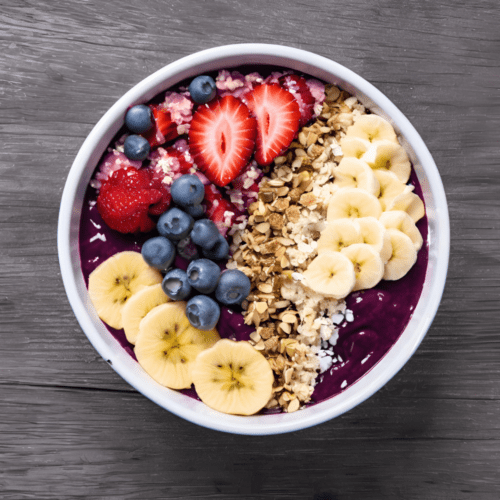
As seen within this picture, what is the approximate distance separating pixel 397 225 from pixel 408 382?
493 mm

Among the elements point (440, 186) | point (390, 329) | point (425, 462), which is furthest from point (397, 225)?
point (425, 462)

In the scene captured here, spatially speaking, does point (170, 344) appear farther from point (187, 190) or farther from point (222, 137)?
point (222, 137)

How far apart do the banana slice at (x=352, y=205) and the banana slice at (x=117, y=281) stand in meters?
0.45

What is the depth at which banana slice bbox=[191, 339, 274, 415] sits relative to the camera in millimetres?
1035

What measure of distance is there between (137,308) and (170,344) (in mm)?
119

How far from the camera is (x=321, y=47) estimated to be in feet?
3.85

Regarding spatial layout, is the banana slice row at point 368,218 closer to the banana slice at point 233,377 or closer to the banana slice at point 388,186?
the banana slice at point 388,186

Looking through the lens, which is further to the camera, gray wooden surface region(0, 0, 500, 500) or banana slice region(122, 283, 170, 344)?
gray wooden surface region(0, 0, 500, 500)

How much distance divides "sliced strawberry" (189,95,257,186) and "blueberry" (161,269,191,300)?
0.24 meters

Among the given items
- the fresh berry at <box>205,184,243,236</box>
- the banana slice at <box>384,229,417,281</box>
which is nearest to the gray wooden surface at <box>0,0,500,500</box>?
the banana slice at <box>384,229,417,281</box>

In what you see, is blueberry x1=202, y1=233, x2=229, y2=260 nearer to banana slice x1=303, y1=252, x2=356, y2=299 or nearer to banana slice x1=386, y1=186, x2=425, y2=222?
banana slice x1=303, y1=252, x2=356, y2=299

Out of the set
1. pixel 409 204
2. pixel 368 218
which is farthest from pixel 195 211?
pixel 409 204

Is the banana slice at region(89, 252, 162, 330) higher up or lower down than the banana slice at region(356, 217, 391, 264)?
lower down

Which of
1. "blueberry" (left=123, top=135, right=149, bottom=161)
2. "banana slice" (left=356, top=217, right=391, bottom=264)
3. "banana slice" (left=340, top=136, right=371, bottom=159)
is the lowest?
"banana slice" (left=356, top=217, right=391, bottom=264)
